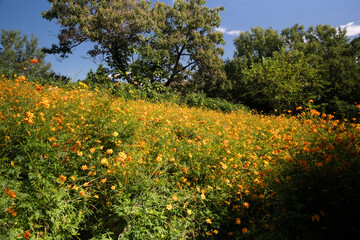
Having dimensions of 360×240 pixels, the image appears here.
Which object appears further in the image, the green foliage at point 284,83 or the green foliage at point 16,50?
the green foliage at point 16,50

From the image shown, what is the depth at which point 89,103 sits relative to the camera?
135 inches

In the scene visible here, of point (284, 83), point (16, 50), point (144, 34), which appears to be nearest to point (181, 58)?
Result: point (144, 34)

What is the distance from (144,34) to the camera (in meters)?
13.1

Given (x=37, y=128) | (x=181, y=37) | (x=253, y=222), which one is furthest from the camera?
(x=181, y=37)

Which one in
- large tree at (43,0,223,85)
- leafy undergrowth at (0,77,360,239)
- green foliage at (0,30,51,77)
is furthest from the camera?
green foliage at (0,30,51,77)

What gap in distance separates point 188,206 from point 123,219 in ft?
2.62

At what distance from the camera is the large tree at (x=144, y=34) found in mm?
11523

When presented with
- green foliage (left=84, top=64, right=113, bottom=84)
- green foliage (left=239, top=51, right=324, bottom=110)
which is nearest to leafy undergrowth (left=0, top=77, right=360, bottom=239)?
green foliage (left=84, top=64, right=113, bottom=84)

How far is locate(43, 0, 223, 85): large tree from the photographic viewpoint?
11523 millimetres

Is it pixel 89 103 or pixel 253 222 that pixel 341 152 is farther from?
pixel 89 103

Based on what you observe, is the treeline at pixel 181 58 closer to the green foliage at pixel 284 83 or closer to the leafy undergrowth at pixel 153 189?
the green foliage at pixel 284 83

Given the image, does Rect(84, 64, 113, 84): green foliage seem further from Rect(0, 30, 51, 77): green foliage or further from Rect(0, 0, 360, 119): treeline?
Rect(0, 30, 51, 77): green foliage

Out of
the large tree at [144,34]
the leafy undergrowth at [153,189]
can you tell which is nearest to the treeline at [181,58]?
the large tree at [144,34]

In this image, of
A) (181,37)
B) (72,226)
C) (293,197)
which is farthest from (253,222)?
(181,37)
